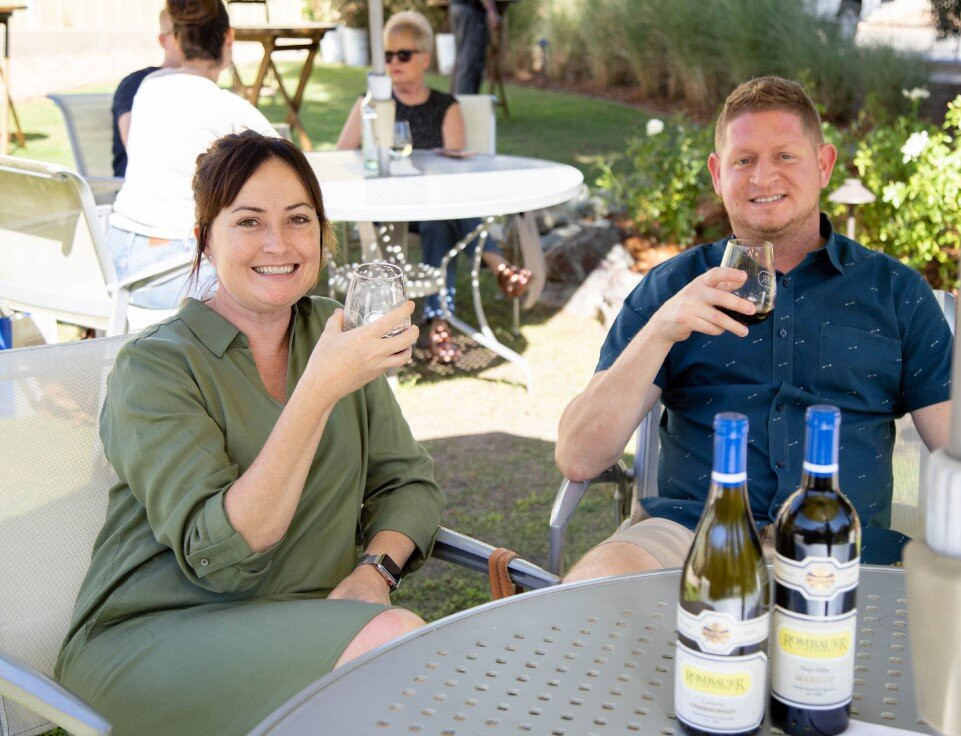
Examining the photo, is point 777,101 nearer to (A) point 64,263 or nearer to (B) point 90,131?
(A) point 64,263

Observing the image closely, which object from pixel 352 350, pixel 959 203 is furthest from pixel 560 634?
pixel 959 203

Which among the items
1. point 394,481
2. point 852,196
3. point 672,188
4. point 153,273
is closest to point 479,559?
point 394,481

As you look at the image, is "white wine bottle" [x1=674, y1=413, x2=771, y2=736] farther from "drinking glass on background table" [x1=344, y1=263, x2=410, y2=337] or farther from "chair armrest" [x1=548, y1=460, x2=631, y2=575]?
"chair armrest" [x1=548, y1=460, x2=631, y2=575]

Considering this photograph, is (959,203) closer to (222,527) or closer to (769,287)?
(769,287)

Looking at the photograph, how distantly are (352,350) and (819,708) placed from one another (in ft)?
2.67

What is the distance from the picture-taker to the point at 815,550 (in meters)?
1.17

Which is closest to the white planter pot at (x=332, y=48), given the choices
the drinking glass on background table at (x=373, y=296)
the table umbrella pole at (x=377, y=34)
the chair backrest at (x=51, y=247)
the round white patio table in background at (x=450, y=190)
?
the round white patio table in background at (x=450, y=190)

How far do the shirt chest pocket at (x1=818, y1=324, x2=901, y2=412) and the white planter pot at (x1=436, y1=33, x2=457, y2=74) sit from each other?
44.0 feet

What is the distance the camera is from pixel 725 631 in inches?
45.6

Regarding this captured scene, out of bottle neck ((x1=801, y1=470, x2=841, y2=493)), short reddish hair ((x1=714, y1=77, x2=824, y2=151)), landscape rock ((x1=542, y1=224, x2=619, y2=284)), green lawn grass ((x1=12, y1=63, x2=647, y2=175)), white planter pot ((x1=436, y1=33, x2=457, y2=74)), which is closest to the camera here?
bottle neck ((x1=801, y1=470, x2=841, y2=493))

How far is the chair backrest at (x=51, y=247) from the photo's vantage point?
3734 mm

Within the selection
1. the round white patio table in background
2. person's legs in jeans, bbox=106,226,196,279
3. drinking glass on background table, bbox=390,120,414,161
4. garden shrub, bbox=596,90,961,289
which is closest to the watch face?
the round white patio table in background

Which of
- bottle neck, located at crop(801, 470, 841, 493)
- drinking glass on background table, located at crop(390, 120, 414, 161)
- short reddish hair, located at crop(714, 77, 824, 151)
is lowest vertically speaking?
bottle neck, located at crop(801, 470, 841, 493)

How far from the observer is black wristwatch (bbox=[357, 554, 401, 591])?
2.02 metres
